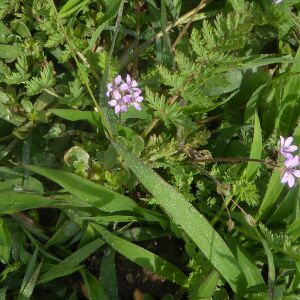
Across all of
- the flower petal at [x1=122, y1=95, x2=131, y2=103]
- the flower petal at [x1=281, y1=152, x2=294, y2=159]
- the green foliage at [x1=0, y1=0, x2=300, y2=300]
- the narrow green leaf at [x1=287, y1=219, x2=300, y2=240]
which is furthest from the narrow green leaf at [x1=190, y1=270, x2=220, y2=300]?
the flower petal at [x1=122, y1=95, x2=131, y2=103]

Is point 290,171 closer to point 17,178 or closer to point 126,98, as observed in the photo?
point 126,98

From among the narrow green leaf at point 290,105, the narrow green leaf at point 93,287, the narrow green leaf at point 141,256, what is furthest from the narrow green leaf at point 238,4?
the narrow green leaf at point 93,287

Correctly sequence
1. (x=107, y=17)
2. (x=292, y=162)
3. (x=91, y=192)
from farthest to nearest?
(x=107, y=17) < (x=91, y=192) < (x=292, y=162)

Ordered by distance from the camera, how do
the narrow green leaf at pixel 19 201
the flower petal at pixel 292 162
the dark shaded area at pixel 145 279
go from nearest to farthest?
the flower petal at pixel 292 162, the narrow green leaf at pixel 19 201, the dark shaded area at pixel 145 279

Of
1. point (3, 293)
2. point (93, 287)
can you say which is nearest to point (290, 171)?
point (93, 287)

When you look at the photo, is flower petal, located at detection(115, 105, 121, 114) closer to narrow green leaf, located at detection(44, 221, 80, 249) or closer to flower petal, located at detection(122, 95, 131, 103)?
flower petal, located at detection(122, 95, 131, 103)

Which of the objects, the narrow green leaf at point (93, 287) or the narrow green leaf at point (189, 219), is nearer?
the narrow green leaf at point (189, 219)

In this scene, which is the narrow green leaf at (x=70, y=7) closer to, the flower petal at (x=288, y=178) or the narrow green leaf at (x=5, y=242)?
the narrow green leaf at (x=5, y=242)
